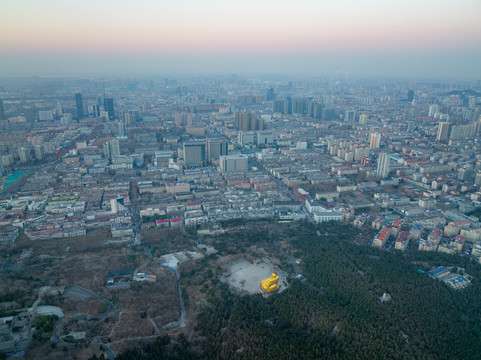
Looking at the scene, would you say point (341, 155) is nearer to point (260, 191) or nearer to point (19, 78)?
point (260, 191)

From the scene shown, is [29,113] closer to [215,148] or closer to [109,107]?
[109,107]

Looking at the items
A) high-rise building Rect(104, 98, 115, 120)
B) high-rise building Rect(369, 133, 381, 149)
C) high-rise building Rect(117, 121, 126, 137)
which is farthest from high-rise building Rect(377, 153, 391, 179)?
high-rise building Rect(104, 98, 115, 120)

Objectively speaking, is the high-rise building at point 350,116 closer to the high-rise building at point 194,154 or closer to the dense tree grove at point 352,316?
the high-rise building at point 194,154

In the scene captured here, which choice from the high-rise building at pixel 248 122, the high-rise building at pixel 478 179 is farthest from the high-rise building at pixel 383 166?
the high-rise building at pixel 248 122

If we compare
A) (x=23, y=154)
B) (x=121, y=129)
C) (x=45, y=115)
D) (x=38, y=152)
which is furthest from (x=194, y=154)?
(x=45, y=115)

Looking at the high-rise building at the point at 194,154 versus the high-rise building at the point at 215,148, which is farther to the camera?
the high-rise building at the point at 215,148
